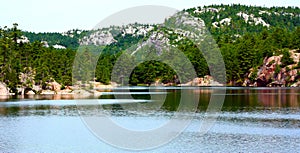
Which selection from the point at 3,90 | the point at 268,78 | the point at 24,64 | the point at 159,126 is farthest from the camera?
the point at 268,78

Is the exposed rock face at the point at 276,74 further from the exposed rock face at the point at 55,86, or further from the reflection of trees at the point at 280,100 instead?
the exposed rock face at the point at 55,86

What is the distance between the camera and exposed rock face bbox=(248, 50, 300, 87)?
164500 mm

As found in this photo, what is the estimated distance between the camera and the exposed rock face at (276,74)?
540 feet

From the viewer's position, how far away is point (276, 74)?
17100 cm

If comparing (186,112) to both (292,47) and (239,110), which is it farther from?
(292,47)

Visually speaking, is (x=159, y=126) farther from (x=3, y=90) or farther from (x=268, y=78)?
(x=268, y=78)

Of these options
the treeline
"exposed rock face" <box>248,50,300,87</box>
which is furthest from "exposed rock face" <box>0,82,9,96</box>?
"exposed rock face" <box>248,50,300,87</box>

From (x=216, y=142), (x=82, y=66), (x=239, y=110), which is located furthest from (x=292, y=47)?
(x=216, y=142)

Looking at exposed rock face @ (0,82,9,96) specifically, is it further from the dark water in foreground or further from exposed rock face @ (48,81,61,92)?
the dark water in foreground

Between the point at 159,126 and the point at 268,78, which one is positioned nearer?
the point at 159,126

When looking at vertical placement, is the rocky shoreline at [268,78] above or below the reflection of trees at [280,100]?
above

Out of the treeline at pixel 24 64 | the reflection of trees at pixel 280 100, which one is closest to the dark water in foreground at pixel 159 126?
the reflection of trees at pixel 280 100

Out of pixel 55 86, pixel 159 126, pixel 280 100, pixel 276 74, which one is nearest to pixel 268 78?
pixel 276 74

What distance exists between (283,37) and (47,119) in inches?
5618
